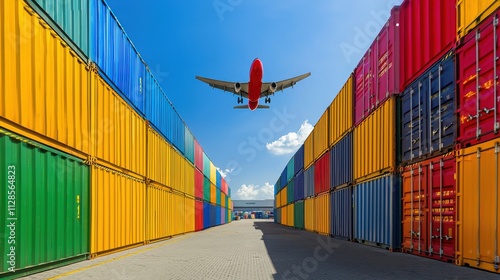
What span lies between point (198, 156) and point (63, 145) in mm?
27673

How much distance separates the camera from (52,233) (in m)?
8.93

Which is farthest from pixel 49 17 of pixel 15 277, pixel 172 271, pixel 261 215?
pixel 261 215

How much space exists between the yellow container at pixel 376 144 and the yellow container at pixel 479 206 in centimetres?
430

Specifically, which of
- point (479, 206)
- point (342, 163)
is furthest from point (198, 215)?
point (479, 206)

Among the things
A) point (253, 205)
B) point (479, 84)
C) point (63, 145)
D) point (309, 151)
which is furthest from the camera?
point (253, 205)

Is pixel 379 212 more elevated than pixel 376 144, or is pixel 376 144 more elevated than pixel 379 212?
pixel 376 144

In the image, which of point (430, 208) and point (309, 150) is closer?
point (430, 208)

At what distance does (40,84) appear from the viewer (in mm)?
8555

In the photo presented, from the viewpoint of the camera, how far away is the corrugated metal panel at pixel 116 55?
1200 cm

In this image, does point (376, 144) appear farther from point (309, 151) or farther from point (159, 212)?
point (309, 151)

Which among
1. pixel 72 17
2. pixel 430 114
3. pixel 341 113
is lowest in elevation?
pixel 430 114

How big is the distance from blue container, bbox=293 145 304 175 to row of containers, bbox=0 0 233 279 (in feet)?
73.8

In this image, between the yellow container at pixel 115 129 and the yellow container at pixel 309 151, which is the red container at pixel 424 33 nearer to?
the yellow container at pixel 115 129

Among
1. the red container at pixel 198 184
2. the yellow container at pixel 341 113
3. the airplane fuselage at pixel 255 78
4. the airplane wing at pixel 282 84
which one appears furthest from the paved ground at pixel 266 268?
the airplane wing at pixel 282 84
